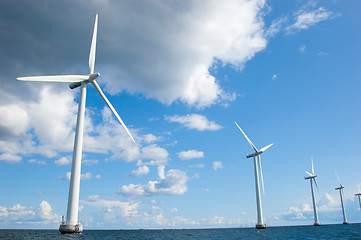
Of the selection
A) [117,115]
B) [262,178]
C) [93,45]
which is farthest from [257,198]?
[93,45]

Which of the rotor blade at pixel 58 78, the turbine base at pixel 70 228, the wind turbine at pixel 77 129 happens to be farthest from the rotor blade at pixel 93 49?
the turbine base at pixel 70 228

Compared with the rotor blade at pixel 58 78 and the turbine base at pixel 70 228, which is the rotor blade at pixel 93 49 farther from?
the turbine base at pixel 70 228

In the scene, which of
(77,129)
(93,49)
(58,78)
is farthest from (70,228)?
(93,49)

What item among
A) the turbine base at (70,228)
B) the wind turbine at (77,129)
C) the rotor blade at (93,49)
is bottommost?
the turbine base at (70,228)

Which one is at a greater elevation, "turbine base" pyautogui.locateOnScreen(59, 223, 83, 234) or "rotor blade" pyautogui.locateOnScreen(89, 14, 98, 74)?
"rotor blade" pyautogui.locateOnScreen(89, 14, 98, 74)

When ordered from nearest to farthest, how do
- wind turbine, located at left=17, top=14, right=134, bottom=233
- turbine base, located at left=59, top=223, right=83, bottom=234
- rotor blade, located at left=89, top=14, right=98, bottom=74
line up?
1. turbine base, located at left=59, top=223, right=83, bottom=234
2. wind turbine, located at left=17, top=14, right=134, bottom=233
3. rotor blade, located at left=89, top=14, right=98, bottom=74

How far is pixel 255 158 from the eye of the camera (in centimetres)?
14850

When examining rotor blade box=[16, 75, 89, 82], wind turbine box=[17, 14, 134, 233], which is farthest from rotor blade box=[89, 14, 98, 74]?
rotor blade box=[16, 75, 89, 82]

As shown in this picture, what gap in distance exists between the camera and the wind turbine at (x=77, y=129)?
63.2 metres

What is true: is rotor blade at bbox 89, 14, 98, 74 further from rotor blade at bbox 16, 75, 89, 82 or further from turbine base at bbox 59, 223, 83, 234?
turbine base at bbox 59, 223, 83, 234

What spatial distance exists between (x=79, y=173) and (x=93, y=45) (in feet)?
116

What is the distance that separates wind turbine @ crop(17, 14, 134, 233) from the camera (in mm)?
63156

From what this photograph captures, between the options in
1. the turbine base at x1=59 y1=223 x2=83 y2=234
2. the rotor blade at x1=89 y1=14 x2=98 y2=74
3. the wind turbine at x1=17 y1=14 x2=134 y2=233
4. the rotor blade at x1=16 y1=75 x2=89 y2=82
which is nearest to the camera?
the rotor blade at x1=16 y1=75 x2=89 y2=82

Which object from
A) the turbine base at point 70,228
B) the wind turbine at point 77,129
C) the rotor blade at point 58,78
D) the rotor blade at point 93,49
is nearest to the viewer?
the rotor blade at point 58,78
